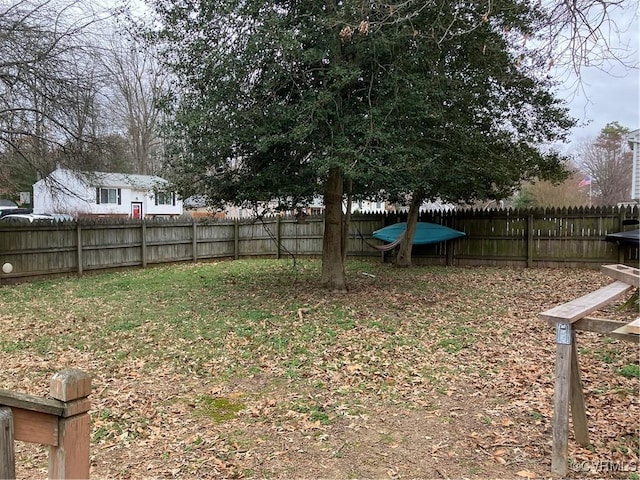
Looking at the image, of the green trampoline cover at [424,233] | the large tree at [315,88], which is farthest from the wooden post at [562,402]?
the green trampoline cover at [424,233]

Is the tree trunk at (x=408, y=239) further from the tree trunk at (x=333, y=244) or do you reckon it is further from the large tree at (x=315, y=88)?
the tree trunk at (x=333, y=244)

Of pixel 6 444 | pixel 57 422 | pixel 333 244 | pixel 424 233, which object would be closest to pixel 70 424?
pixel 57 422

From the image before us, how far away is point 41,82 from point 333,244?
644 cm

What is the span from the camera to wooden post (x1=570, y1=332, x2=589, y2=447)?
108 inches

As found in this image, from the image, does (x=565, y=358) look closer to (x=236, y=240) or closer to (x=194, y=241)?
(x=194, y=241)

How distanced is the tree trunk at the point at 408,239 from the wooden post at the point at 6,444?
35.8 ft

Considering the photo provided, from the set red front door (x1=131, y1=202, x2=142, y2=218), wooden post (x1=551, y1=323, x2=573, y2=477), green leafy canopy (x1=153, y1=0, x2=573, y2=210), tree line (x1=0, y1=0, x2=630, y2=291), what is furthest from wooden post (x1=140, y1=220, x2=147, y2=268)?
red front door (x1=131, y1=202, x2=142, y2=218)

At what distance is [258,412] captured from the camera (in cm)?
360

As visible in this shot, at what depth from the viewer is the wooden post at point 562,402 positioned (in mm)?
2580

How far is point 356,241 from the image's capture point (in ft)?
46.4

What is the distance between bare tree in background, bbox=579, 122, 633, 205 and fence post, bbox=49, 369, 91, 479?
1432 inches

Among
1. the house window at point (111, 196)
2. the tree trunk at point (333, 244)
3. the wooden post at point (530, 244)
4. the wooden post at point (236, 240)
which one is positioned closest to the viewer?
the tree trunk at point (333, 244)

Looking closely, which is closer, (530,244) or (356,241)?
(530,244)

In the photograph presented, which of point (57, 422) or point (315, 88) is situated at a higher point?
point (315, 88)
